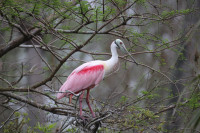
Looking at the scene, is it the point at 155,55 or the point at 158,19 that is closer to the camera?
the point at 158,19

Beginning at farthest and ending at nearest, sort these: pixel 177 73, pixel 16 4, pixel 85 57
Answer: pixel 85 57, pixel 177 73, pixel 16 4

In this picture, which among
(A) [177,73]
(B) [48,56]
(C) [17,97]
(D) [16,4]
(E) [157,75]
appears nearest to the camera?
(D) [16,4]

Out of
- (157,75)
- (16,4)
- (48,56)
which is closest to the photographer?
(16,4)

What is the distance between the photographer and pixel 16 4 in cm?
476

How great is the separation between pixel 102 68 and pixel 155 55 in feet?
4.12

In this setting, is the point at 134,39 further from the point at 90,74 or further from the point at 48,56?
the point at 48,56

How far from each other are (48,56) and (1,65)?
11.2 ft

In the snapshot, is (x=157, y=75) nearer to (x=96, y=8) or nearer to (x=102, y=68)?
(x=102, y=68)

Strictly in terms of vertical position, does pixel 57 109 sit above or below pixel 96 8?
below

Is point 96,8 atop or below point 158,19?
atop

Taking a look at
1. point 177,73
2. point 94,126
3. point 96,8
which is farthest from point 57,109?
point 177,73

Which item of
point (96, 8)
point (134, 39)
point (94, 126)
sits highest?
point (96, 8)

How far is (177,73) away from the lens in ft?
24.5

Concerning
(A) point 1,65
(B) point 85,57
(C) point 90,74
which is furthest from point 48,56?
(C) point 90,74
